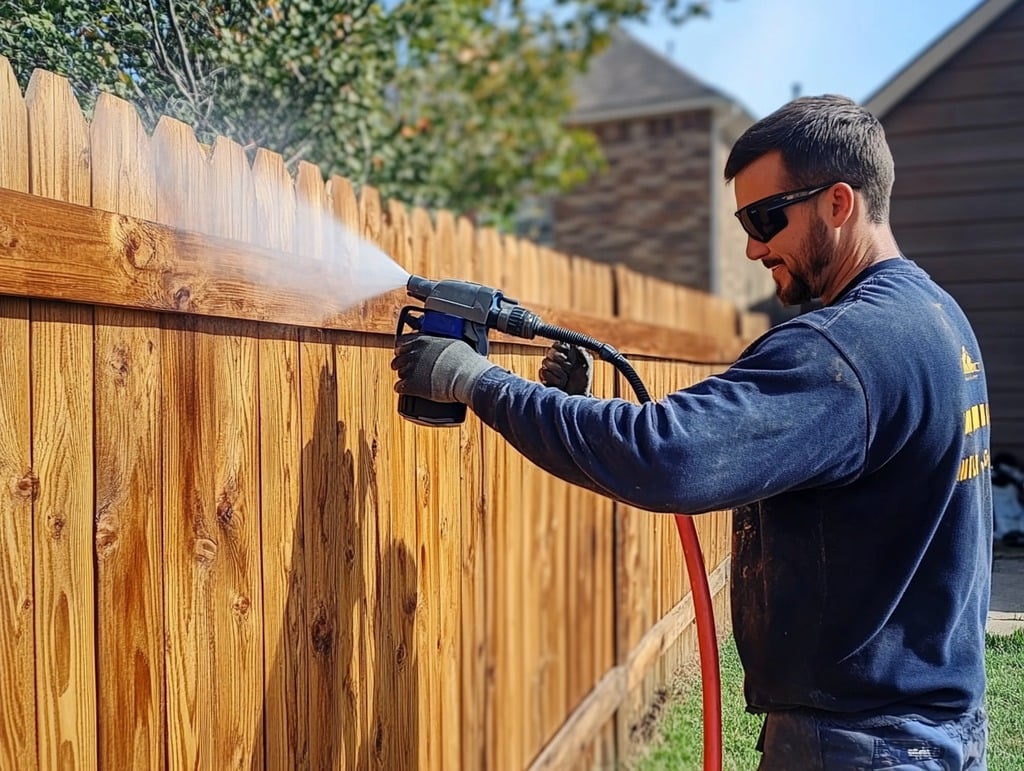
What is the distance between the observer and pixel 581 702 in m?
4.36

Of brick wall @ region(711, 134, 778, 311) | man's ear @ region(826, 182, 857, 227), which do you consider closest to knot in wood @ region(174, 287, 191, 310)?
man's ear @ region(826, 182, 857, 227)

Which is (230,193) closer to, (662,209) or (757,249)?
(757,249)

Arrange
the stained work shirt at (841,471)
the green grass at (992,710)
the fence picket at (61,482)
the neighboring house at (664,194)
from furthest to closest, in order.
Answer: the neighboring house at (664,194) < the green grass at (992,710) < the stained work shirt at (841,471) < the fence picket at (61,482)

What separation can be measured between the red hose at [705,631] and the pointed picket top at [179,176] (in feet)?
4.01

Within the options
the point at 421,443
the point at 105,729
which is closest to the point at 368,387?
the point at 421,443

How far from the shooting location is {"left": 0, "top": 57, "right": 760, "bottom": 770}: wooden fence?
156cm

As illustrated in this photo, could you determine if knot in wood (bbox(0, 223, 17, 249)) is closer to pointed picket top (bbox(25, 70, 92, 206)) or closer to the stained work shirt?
pointed picket top (bbox(25, 70, 92, 206))

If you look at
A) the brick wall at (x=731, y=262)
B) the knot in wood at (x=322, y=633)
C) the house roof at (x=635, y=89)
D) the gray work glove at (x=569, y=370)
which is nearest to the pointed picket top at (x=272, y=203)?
the gray work glove at (x=569, y=370)

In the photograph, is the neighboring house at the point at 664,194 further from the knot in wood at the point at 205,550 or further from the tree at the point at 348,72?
the knot in wood at the point at 205,550

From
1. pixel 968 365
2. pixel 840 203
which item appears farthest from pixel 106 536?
pixel 968 365

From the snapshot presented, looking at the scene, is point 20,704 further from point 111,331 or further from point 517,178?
point 517,178

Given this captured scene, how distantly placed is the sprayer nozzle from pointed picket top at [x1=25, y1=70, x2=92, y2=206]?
0.70 metres

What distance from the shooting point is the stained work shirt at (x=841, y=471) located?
1.65m

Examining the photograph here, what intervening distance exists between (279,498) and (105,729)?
607 mm
